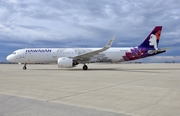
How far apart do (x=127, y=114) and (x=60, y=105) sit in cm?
189

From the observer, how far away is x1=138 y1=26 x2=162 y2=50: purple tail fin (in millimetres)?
25188

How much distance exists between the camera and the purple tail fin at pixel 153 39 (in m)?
25.2

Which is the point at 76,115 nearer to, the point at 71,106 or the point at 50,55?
the point at 71,106

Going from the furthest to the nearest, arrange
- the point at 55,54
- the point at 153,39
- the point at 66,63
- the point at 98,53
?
the point at 55,54, the point at 153,39, the point at 98,53, the point at 66,63

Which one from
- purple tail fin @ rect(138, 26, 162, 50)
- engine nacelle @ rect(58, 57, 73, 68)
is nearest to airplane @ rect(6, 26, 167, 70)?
purple tail fin @ rect(138, 26, 162, 50)

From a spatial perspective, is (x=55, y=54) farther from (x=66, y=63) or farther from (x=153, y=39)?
(x=153, y=39)

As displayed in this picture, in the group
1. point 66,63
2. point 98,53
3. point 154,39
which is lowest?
point 66,63

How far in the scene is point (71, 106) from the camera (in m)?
5.01

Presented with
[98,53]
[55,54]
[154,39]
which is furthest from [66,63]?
[154,39]

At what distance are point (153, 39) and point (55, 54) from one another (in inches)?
537

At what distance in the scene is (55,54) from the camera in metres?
25.6

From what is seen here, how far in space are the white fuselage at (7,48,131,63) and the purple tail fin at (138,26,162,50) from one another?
2.65 metres

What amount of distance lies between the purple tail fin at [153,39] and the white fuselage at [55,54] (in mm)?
2646

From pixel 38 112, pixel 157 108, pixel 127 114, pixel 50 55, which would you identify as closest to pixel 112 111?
pixel 127 114
